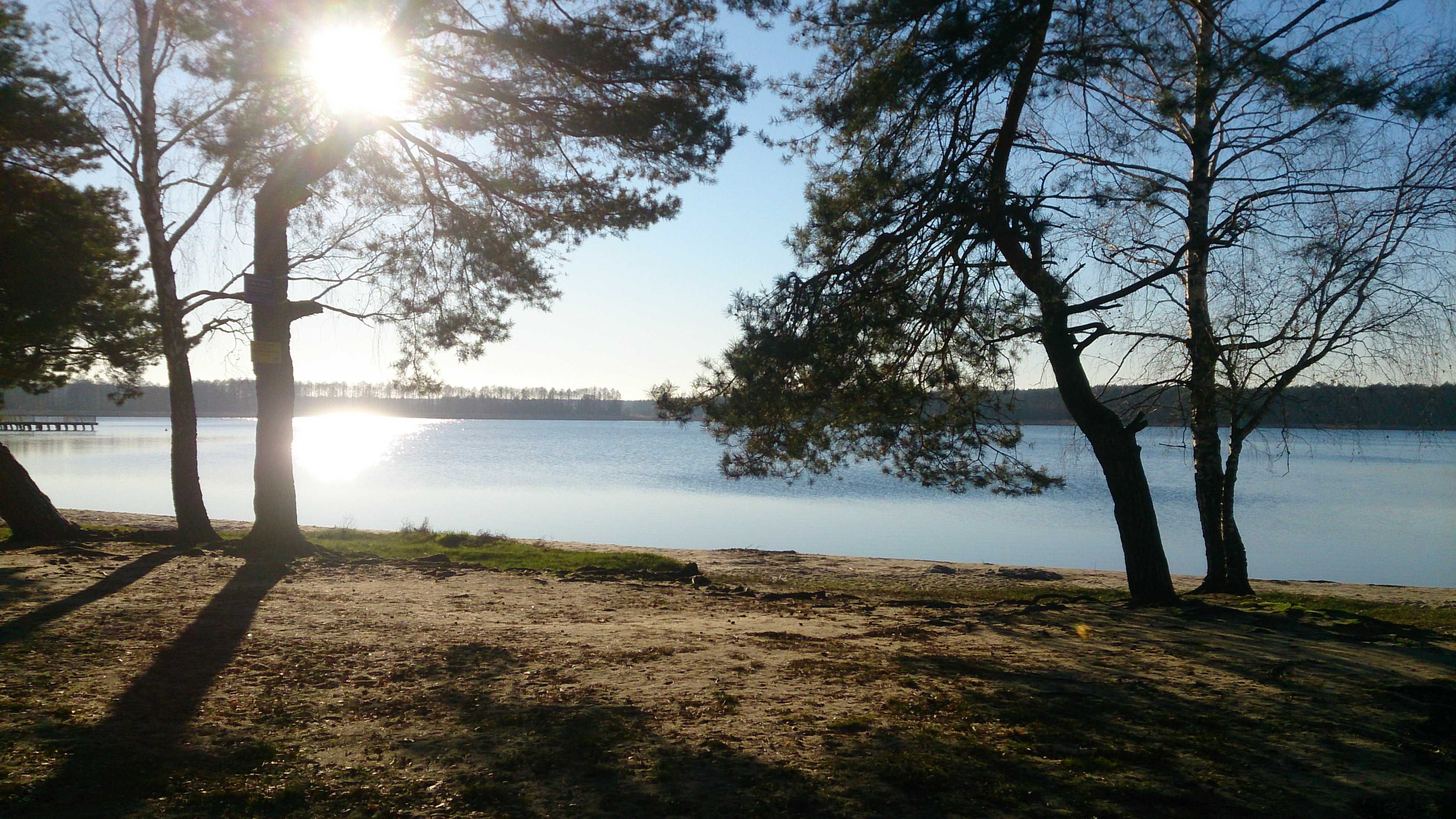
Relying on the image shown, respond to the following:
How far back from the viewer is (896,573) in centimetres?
1460

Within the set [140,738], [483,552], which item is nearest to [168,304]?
[483,552]

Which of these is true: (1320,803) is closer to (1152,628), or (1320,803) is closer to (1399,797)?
(1399,797)

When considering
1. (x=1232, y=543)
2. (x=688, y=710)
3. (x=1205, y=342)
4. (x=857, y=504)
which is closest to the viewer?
(x=688, y=710)

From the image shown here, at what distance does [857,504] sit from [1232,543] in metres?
20.0

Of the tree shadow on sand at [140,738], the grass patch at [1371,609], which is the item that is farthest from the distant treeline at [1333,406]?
the tree shadow on sand at [140,738]

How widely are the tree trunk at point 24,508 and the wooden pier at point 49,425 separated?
243 feet

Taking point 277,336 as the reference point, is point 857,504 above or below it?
below

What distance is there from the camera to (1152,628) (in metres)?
6.86

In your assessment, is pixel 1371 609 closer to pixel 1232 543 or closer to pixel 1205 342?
Answer: pixel 1232 543

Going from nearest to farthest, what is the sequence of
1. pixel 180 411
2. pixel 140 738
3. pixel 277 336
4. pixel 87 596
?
pixel 140 738 < pixel 87 596 < pixel 277 336 < pixel 180 411

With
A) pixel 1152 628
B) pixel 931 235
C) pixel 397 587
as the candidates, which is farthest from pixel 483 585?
pixel 1152 628

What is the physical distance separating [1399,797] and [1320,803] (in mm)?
341

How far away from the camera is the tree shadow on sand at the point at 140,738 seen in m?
3.03

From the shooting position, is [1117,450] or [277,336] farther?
[277,336]
